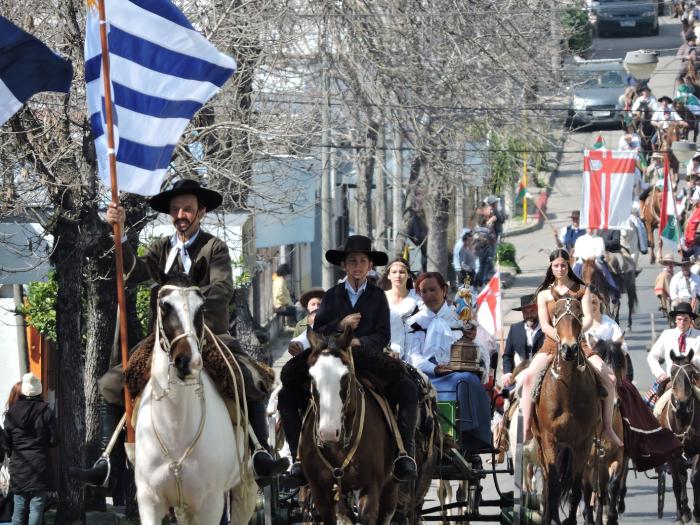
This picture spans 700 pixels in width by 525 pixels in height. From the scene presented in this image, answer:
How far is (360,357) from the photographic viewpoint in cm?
1306

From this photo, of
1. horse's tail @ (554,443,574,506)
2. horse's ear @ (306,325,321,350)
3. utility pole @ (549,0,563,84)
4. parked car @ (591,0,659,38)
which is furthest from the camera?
parked car @ (591,0,659,38)

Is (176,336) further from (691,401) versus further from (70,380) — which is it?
(691,401)

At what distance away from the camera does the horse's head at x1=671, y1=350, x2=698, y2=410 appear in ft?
66.6

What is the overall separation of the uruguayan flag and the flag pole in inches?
17.9

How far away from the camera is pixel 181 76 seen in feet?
44.0

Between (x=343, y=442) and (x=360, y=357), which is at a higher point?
(x=360, y=357)

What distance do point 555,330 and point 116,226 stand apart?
225 inches

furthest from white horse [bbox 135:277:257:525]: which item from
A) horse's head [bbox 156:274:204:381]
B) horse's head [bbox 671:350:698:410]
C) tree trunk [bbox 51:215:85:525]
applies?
horse's head [bbox 671:350:698:410]

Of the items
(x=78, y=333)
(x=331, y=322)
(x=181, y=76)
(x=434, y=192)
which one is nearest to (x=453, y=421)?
(x=331, y=322)

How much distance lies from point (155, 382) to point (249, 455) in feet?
5.15

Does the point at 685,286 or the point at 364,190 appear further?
the point at 685,286

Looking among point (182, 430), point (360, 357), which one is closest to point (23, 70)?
point (360, 357)

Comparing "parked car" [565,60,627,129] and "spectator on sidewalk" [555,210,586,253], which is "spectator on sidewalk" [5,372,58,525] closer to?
"spectator on sidewalk" [555,210,586,253]

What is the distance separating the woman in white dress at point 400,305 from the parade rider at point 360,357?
169cm
